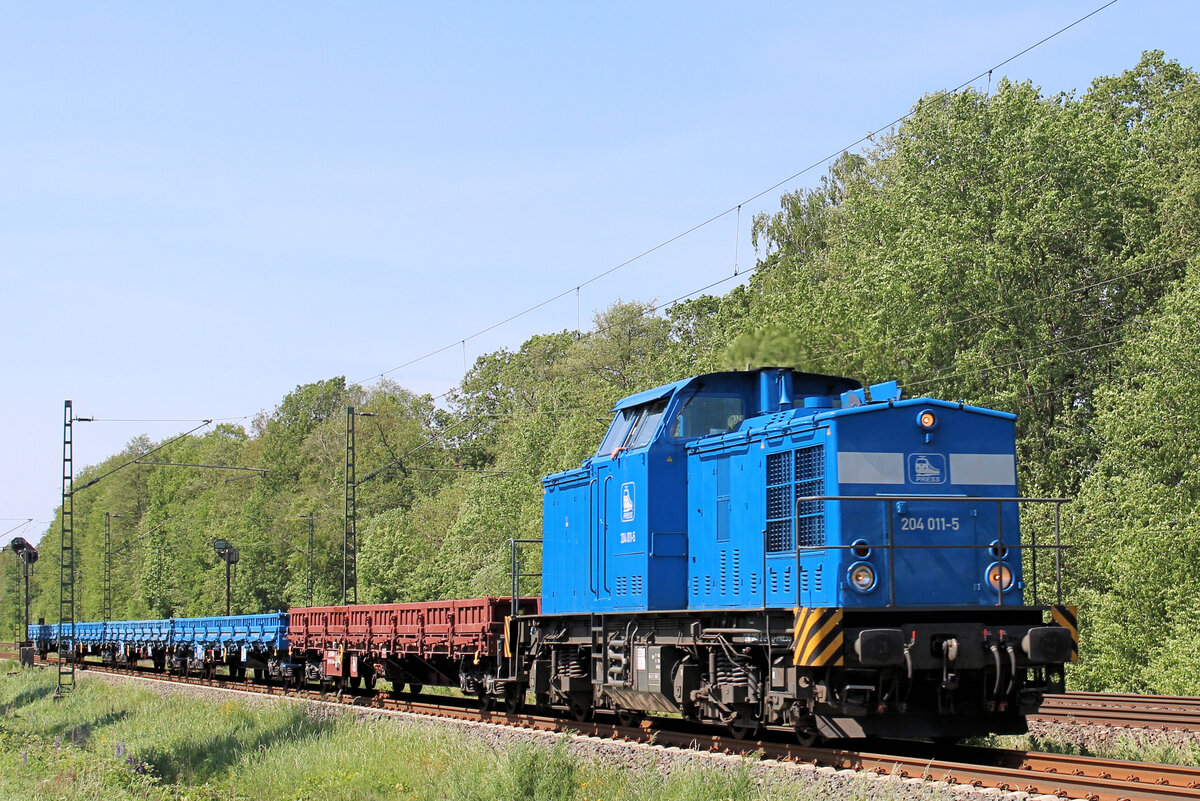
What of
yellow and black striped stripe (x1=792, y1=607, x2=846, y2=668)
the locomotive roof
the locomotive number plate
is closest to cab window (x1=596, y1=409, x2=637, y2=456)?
the locomotive roof

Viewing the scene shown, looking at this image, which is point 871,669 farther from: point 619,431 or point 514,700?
point 514,700

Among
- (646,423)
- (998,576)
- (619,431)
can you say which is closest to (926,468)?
(998,576)

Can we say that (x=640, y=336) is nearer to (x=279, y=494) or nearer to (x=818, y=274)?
(x=818, y=274)

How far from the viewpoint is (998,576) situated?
431 inches

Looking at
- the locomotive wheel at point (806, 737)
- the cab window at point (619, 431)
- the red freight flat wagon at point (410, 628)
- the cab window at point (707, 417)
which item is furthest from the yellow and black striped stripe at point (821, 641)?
the red freight flat wagon at point (410, 628)

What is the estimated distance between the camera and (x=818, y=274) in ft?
139

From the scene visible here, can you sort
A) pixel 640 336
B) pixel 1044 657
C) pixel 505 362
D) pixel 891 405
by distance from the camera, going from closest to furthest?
1. pixel 1044 657
2. pixel 891 405
3. pixel 640 336
4. pixel 505 362

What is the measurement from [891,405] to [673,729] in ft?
16.7

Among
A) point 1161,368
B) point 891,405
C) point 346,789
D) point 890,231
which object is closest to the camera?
point 891,405

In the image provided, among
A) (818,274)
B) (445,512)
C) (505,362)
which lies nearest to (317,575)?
(445,512)

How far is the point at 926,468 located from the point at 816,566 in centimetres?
144

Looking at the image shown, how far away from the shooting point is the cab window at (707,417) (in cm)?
1284

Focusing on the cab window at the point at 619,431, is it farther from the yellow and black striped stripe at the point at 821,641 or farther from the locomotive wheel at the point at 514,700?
the locomotive wheel at the point at 514,700

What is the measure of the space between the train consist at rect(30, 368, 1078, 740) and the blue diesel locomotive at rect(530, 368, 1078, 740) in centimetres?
2
